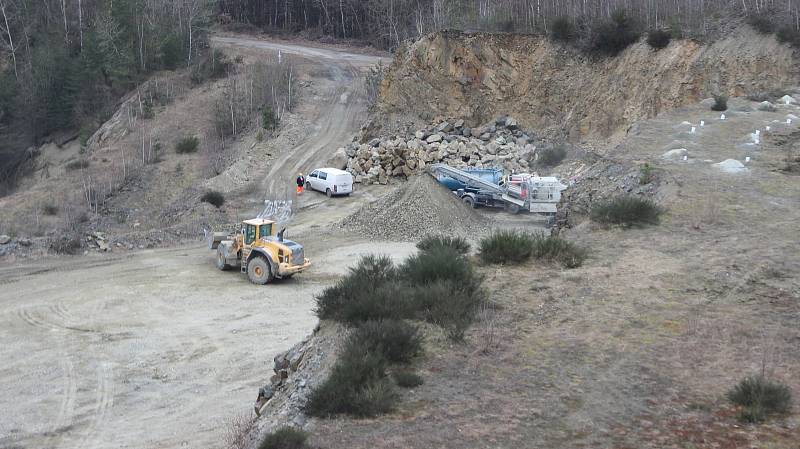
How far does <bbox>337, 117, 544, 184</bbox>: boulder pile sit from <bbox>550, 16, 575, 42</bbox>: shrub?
225 inches

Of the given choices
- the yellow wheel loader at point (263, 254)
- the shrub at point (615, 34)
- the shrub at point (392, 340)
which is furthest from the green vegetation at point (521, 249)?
the shrub at point (615, 34)

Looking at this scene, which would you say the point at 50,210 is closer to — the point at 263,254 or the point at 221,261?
the point at 221,261

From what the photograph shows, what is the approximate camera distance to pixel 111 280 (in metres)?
26.3

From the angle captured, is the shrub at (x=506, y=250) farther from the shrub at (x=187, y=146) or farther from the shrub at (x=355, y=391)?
the shrub at (x=187, y=146)

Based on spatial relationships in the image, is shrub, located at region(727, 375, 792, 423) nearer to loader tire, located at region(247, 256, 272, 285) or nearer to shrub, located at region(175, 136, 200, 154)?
loader tire, located at region(247, 256, 272, 285)

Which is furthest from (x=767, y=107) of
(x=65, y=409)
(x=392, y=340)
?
(x=65, y=409)

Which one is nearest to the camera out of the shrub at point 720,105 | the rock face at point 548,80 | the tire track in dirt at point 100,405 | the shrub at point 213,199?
the tire track in dirt at point 100,405

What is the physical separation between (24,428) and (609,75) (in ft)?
113

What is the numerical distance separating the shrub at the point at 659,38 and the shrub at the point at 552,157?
273 inches

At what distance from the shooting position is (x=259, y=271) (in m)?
25.7

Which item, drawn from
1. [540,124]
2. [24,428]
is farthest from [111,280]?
[540,124]

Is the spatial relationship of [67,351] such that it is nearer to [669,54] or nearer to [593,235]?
[593,235]

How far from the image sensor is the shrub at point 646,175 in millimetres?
22094

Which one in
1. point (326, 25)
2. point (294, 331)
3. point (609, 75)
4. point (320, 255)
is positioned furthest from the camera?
point (326, 25)
